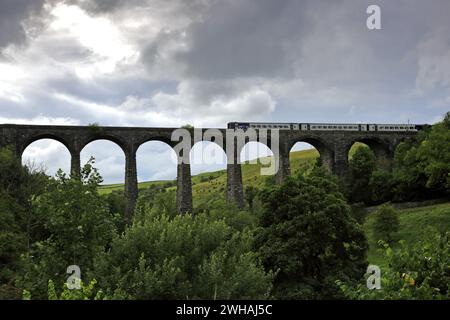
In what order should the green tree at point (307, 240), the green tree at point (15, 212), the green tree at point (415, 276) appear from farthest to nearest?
the green tree at point (15, 212), the green tree at point (307, 240), the green tree at point (415, 276)

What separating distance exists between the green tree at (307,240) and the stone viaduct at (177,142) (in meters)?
30.2

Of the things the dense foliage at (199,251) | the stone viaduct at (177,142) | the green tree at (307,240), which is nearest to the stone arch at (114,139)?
the stone viaduct at (177,142)

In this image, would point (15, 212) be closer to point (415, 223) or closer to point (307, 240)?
point (307, 240)

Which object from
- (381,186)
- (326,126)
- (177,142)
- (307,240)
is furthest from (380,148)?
(307,240)

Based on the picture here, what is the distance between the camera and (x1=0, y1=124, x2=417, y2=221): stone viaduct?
61.2 meters

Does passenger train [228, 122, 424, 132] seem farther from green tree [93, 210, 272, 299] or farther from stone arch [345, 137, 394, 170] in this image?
green tree [93, 210, 272, 299]

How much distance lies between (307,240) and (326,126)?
1838 inches

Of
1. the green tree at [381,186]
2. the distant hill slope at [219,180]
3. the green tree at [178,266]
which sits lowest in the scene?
the green tree at [178,266]

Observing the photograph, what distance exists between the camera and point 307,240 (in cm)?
3009

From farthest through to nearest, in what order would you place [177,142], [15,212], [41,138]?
[177,142] → [41,138] → [15,212]

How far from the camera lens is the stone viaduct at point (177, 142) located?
2408 inches

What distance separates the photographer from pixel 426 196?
6825cm

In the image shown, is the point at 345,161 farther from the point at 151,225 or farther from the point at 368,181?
the point at 151,225

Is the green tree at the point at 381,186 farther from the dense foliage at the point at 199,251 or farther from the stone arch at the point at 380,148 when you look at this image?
the dense foliage at the point at 199,251
